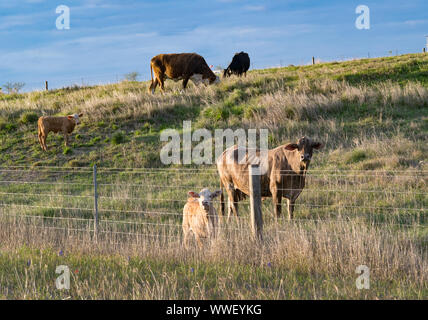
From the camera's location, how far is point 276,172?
9633mm

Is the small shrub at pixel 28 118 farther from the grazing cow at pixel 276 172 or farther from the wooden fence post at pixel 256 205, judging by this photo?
the wooden fence post at pixel 256 205

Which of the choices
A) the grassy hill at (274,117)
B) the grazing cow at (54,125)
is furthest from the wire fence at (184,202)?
the grazing cow at (54,125)

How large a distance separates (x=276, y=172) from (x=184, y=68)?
15.8m

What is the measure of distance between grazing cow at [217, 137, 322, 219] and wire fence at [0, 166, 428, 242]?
21cm

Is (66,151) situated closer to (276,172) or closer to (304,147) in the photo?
(276,172)

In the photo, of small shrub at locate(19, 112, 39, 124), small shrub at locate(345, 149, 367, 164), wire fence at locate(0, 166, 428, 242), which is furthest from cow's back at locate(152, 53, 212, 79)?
small shrub at locate(345, 149, 367, 164)

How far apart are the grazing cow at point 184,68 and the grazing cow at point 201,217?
55.9ft

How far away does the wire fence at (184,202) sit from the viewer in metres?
8.51

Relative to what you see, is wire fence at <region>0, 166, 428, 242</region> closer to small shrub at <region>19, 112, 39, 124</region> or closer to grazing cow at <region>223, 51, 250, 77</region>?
small shrub at <region>19, 112, 39, 124</region>

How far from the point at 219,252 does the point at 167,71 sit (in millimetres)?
19302

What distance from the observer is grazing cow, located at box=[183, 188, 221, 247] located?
733 cm

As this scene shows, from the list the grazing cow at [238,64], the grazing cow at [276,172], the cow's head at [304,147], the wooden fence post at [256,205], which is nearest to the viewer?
the wooden fence post at [256,205]

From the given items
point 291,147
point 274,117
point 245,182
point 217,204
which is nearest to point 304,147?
point 291,147

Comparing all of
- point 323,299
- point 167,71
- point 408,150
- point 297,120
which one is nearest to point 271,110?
point 297,120
